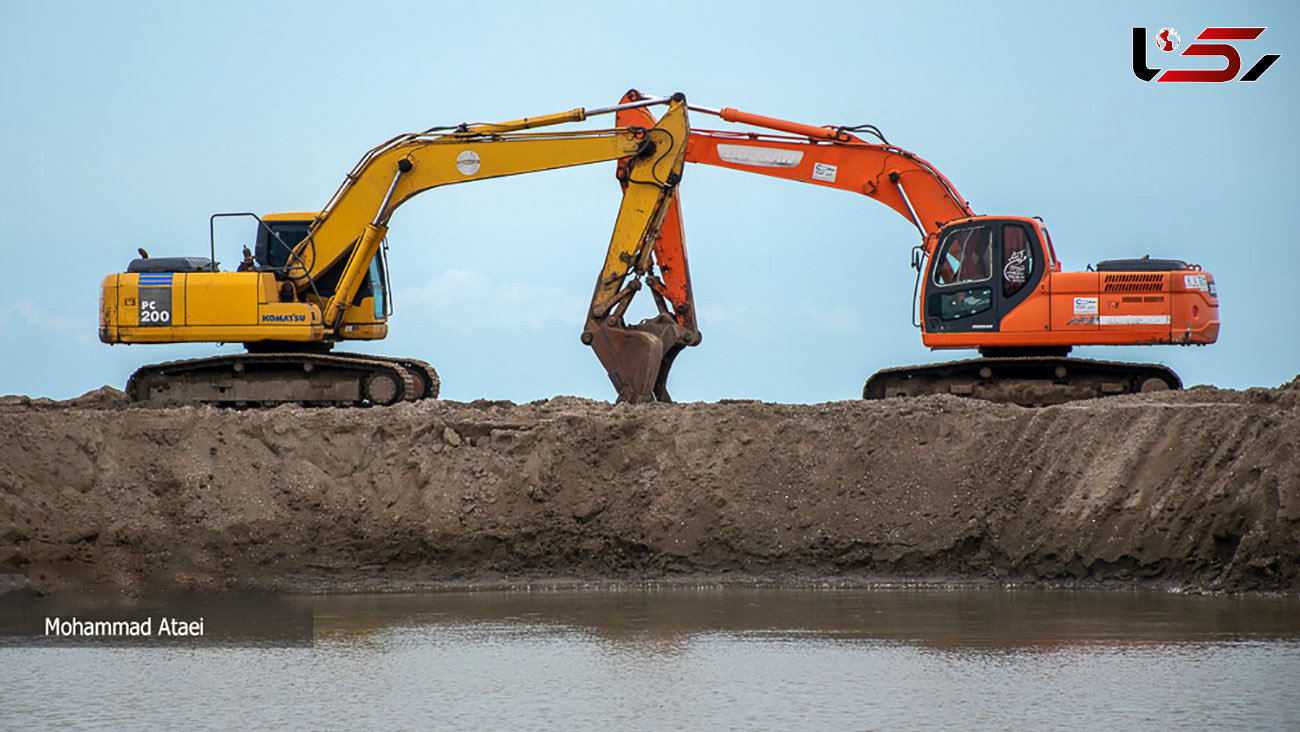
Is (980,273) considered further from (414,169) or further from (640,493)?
(414,169)

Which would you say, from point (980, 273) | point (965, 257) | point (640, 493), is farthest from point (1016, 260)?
point (640, 493)

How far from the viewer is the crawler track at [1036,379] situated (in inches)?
676

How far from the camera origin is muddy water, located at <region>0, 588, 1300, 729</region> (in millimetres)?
6660

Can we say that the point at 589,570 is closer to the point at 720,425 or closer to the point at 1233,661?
the point at 720,425

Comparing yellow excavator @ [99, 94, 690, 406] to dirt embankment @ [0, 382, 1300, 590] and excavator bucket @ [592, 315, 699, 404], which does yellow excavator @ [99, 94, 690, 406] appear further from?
dirt embankment @ [0, 382, 1300, 590]

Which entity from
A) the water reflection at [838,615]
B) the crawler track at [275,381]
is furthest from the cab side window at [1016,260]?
the crawler track at [275,381]

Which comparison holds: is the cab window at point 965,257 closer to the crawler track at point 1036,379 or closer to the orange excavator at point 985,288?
the orange excavator at point 985,288

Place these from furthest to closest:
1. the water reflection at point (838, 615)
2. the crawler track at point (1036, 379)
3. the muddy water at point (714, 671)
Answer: the crawler track at point (1036, 379) < the water reflection at point (838, 615) < the muddy water at point (714, 671)

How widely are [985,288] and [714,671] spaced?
1033 cm

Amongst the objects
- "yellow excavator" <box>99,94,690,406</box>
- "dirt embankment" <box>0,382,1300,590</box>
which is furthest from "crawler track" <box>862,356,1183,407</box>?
"yellow excavator" <box>99,94,690,406</box>

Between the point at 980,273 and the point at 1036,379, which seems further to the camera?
the point at 1036,379

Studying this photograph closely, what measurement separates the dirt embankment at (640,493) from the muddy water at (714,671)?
191 cm

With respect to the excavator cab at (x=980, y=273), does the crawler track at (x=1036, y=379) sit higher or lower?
lower

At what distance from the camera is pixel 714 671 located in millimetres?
7859
